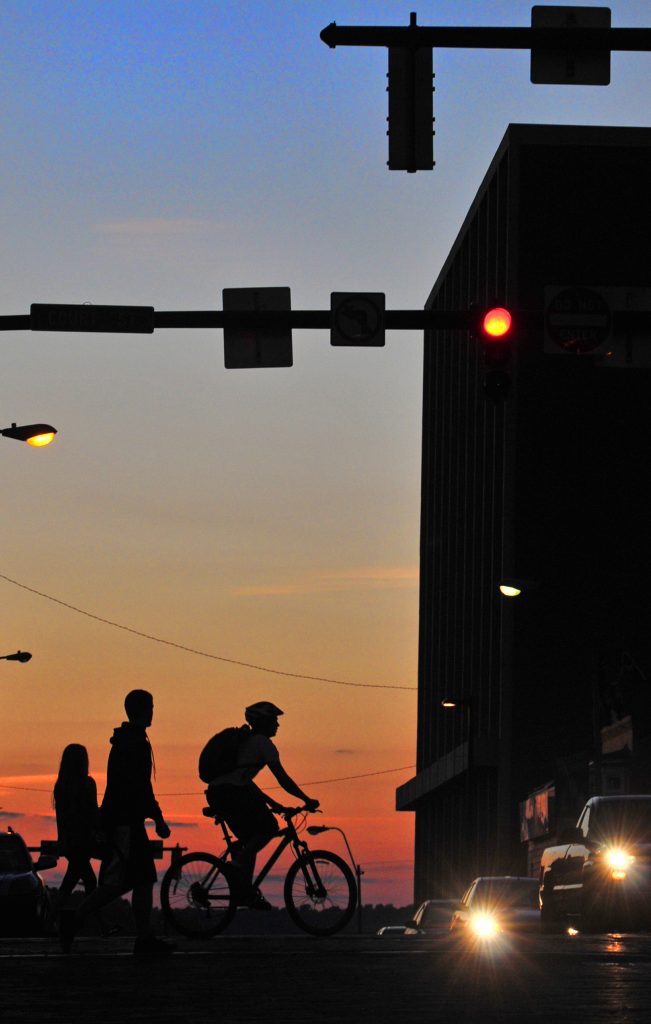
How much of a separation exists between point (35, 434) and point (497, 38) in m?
12.2

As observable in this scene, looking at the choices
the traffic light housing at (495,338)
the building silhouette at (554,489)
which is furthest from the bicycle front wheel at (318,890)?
the building silhouette at (554,489)

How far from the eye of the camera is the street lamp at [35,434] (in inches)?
920

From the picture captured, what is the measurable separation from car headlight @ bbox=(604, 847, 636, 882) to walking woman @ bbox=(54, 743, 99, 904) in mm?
5766

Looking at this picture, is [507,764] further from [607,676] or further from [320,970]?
[320,970]

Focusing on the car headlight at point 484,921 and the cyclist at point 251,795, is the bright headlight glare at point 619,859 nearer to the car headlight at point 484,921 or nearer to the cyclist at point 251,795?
the car headlight at point 484,921

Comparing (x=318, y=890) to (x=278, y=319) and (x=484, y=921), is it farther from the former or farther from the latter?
(x=484, y=921)

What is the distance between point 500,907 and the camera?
26266 millimetres

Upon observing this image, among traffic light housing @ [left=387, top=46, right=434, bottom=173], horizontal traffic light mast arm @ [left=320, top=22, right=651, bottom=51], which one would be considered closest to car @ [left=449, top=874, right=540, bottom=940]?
traffic light housing @ [left=387, top=46, right=434, bottom=173]

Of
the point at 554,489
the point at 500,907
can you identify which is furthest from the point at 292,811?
the point at 554,489

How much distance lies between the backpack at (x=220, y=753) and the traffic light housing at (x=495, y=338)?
5.02 meters

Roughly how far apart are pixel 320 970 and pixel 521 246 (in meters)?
67.7

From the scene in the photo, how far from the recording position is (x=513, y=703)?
240ft

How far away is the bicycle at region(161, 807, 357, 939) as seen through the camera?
1359 centimetres

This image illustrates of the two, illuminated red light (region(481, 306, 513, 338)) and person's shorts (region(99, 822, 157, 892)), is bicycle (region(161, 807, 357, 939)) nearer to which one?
person's shorts (region(99, 822, 157, 892))
